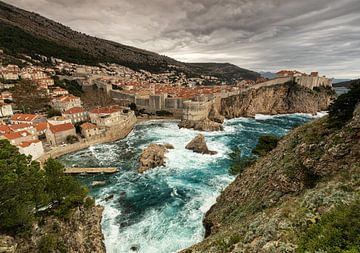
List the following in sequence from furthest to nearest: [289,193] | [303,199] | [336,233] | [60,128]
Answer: [60,128]
[289,193]
[303,199]
[336,233]

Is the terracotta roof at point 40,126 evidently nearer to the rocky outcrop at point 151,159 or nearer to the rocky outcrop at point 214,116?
the rocky outcrop at point 151,159

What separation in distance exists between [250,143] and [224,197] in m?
26.6

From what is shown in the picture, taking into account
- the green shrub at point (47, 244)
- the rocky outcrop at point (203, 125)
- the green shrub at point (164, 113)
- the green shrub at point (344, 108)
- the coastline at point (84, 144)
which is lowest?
the coastline at point (84, 144)

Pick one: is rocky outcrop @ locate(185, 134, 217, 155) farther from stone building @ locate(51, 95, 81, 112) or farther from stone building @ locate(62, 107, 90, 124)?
stone building @ locate(51, 95, 81, 112)

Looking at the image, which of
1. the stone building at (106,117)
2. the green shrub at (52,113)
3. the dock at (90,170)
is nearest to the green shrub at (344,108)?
the dock at (90,170)

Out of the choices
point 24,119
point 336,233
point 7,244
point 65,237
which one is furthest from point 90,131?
point 336,233

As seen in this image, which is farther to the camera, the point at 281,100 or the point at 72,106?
the point at 281,100

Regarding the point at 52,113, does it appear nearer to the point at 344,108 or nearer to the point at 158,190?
the point at 158,190

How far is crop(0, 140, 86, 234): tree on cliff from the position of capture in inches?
456

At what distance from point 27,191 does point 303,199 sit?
15.2 m

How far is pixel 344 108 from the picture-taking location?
14.4m

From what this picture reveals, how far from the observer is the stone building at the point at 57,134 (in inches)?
1485

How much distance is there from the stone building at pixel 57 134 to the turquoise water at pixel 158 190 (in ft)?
14.6

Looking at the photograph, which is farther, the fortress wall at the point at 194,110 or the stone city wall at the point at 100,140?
the fortress wall at the point at 194,110
